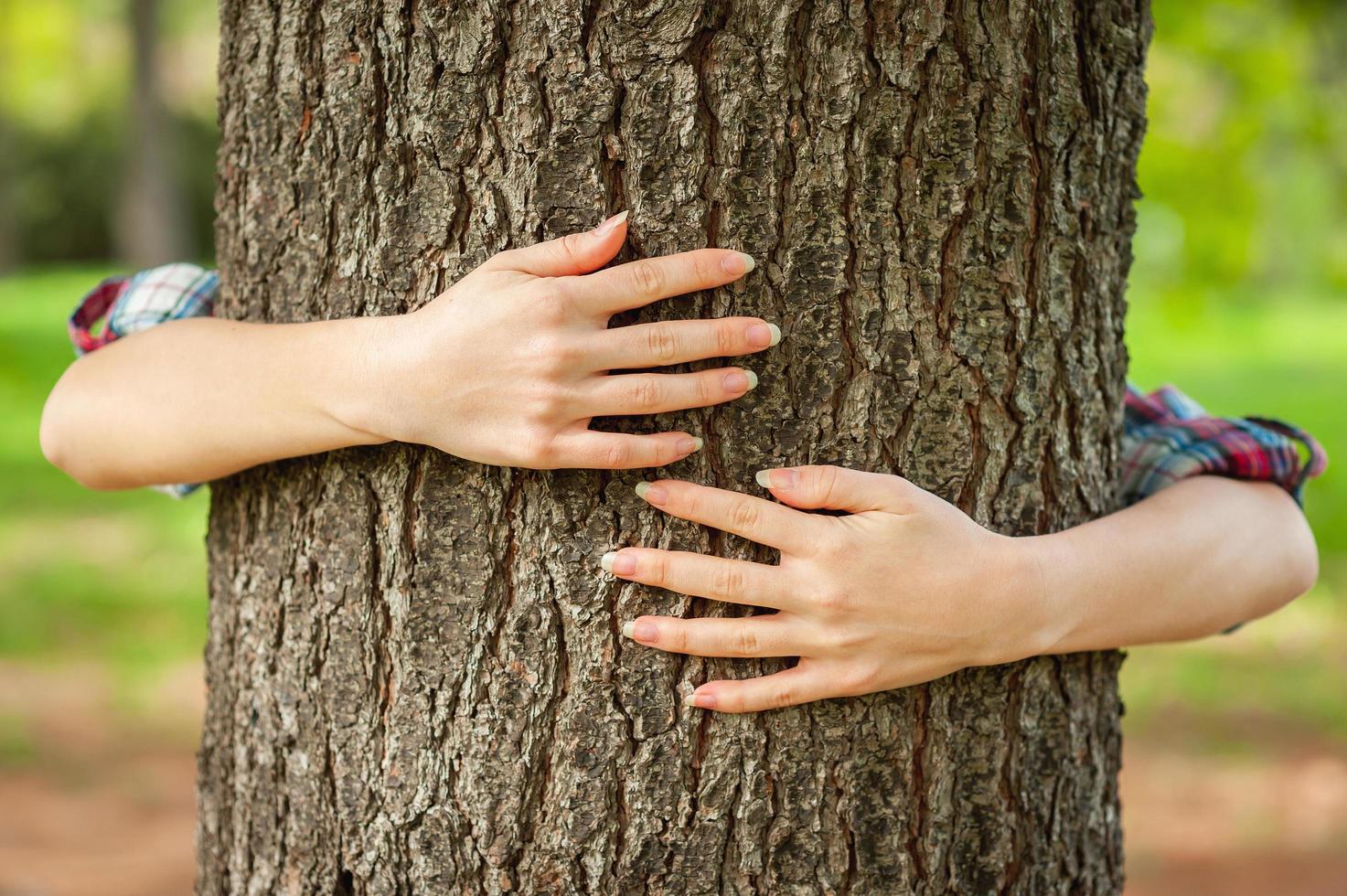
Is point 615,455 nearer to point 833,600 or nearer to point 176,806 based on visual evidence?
point 833,600

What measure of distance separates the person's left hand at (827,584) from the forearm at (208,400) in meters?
0.43

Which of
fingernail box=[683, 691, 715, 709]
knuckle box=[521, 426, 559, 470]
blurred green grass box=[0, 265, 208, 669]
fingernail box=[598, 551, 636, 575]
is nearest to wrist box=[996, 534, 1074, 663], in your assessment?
fingernail box=[683, 691, 715, 709]

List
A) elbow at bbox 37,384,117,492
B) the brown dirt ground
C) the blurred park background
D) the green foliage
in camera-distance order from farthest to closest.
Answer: the green foliage → the blurred park background → the brown dirt ground → elbow at bbox 37,384,117,492

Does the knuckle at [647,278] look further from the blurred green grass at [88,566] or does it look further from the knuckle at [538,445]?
the blurred green grass at [88,566]

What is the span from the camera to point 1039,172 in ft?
5.36

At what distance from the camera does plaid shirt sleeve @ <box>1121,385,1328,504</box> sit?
6.15 feet

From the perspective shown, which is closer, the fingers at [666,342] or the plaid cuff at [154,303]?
the fingers at [666,342]

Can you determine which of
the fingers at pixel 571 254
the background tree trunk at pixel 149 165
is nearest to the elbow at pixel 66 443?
the fingers at pixel 571 254

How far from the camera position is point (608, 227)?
1.46m

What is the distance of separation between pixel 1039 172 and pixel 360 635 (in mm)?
1192

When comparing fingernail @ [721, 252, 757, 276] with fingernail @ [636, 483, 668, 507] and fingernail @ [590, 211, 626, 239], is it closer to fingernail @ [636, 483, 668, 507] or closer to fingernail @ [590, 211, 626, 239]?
fingernail @ [590, 211, 626, 239]

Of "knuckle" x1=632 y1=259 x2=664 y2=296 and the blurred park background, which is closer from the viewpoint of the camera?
"knuckle" x1=632 y1=259 x2=664 y2=296

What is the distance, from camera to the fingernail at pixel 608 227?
1453 millimetres

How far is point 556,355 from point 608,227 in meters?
Answer: 0.18
